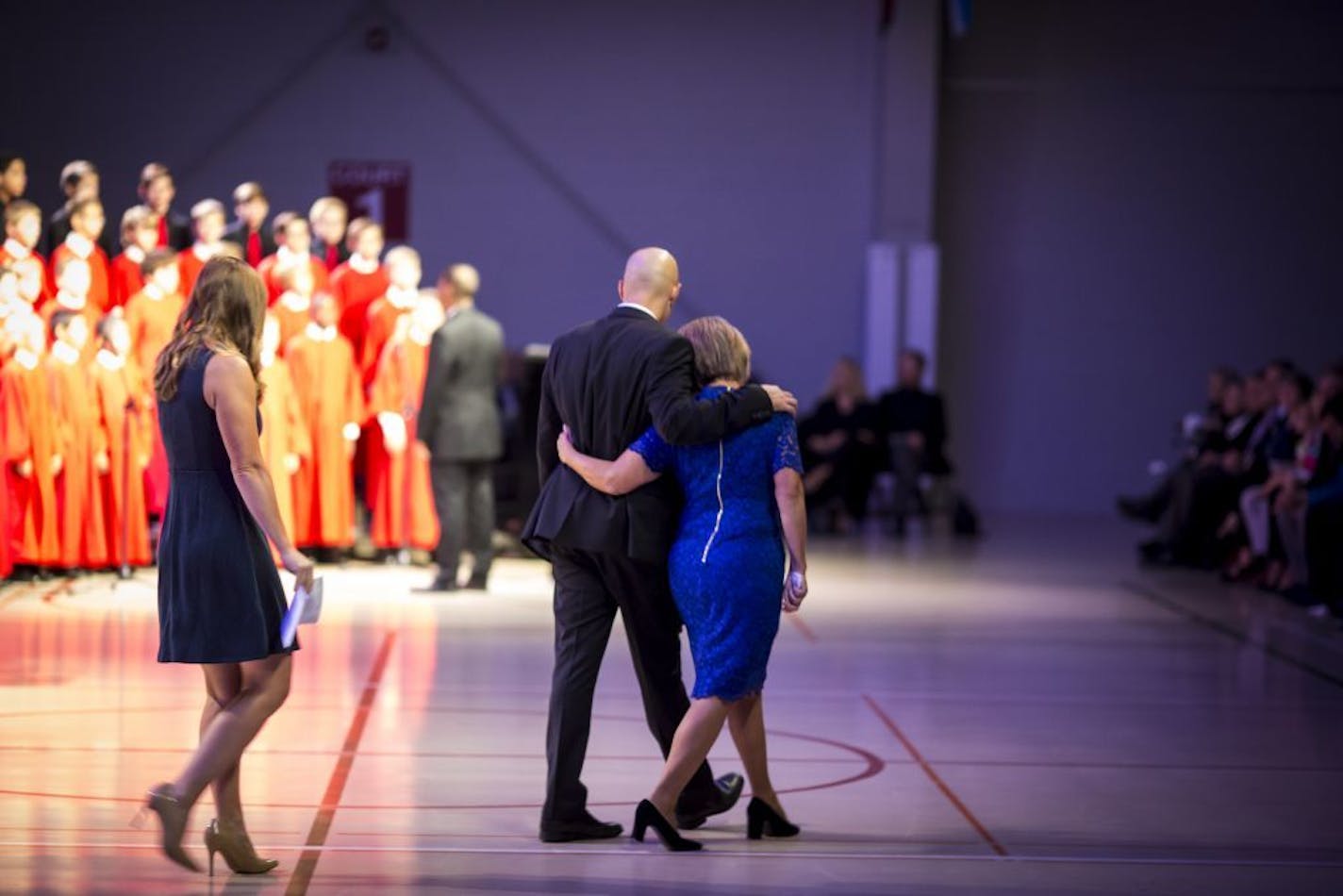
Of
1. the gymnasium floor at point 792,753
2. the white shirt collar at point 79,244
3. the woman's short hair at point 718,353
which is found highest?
the white shirt collar at point 79,244

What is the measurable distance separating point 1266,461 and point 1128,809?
6.75m

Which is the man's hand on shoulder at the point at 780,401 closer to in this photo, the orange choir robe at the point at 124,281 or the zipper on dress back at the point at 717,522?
the zipper on dress back at the point at 717,522

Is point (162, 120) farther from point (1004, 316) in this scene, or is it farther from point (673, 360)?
point (673, 360)

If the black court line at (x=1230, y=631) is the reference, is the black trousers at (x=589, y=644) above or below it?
above

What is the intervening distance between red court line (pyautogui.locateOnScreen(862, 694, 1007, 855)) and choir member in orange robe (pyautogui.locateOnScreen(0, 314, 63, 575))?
4.93 metres

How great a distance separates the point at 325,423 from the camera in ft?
39.5

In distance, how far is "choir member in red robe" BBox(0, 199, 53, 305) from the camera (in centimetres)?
1048

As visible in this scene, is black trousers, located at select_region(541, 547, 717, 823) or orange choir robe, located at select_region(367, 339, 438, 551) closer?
black trousers, located at select_region(541, 547, 717, 823)

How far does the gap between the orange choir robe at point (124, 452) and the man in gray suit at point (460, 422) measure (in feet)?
5.16

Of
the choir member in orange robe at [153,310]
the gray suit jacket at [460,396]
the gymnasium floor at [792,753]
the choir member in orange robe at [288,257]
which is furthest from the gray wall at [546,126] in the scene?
the gymnasium floor at [792,753]

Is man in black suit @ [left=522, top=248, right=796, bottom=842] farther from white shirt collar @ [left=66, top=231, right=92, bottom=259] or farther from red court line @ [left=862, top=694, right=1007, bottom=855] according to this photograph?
white shirt collar @ [left=66, top=231, right=92, bottom=259]

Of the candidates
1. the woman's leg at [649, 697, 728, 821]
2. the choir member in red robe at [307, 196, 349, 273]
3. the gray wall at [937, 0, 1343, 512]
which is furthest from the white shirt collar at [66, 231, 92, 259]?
the gray wall at [937, 0, 1343, 512]

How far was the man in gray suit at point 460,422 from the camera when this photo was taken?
10.5m

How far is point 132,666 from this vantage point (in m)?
7.76
